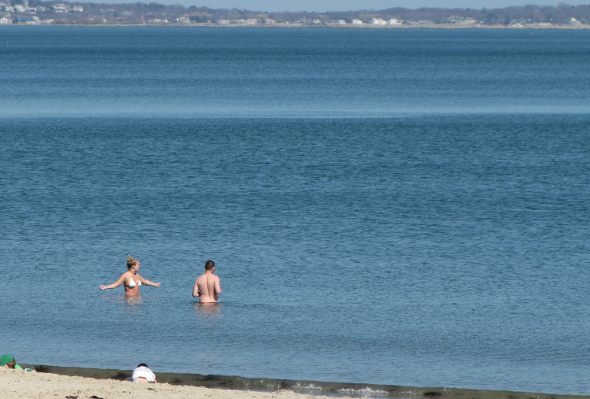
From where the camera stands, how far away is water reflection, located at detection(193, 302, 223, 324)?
22297 millimetres

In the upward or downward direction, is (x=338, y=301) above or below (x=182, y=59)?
below

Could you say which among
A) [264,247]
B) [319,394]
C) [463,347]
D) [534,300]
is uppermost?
[264,247]

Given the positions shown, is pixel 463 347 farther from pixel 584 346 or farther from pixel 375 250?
pixel 375 250

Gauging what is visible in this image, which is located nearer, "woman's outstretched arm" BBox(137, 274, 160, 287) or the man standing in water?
the man standing in water

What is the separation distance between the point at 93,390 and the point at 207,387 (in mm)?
2246

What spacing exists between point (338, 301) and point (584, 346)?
5402 millimetres

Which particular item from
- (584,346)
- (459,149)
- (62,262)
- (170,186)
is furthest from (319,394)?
(459,149)

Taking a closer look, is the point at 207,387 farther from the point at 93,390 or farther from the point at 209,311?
the point at 209,311

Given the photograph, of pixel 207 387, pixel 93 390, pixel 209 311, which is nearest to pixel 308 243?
pixel 209 311

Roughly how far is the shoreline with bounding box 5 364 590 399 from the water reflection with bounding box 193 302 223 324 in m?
4.11

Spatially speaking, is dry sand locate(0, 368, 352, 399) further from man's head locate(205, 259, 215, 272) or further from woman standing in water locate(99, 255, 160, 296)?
woman standing in water locate(99, 255, 160, 296)

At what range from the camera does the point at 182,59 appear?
166 m

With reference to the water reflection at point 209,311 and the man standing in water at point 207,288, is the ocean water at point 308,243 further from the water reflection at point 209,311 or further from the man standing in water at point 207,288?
the man standing in water at point 207,288

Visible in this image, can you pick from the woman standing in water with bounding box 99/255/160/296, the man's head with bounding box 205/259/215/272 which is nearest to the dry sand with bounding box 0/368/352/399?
the man's head with bounding box 205/259/215/272
